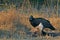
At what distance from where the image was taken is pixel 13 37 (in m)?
7.97

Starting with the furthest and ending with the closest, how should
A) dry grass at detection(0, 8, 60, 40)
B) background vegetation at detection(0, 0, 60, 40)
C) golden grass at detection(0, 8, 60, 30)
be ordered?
golden grass at detection(0, 8, 60, 30), dry grass at detection(0, 8, 60, 40), background vegetation at detection(0, 0, 60, 40)

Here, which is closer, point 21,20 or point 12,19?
point 12,19

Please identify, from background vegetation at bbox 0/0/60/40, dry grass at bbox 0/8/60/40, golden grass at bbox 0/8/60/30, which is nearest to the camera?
background vegetation at bbox 0/0/60/40

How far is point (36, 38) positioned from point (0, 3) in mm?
5924

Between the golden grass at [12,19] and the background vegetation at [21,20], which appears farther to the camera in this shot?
the golden grass at [12,19]

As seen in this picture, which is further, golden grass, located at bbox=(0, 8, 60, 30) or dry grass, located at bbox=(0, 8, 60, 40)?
golden grass, located at bbox=(0, 8, 60, 30)

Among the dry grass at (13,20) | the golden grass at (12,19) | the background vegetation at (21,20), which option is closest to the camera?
the background vegetation at (21,20)

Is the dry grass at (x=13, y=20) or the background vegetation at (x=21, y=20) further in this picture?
the dry grass at (x=13, y=20)

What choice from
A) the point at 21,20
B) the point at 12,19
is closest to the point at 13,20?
the point at 12,19

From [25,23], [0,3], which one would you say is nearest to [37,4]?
[0,3]

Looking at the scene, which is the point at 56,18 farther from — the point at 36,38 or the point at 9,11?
the point at 36,38

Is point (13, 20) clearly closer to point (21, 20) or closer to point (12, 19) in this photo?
point (12, 19)

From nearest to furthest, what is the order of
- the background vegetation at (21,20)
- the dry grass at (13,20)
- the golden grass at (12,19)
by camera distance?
the background vegetation at (21,20)
the dry grass at (13,20)
the golden grass at (12,19)

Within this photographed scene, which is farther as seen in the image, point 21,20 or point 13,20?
point 21,20
